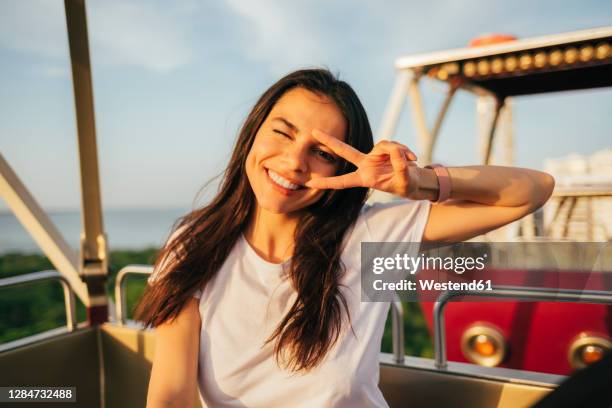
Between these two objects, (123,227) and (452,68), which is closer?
(452,68)

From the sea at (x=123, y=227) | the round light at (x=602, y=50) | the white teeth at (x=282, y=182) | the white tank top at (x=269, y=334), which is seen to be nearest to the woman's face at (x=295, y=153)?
the white teeth at (x=282, y=182)

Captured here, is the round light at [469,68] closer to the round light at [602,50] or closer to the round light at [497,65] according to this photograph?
the round light at [497,65]

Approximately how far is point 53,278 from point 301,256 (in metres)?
1.24

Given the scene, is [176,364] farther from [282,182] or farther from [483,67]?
[483,67]

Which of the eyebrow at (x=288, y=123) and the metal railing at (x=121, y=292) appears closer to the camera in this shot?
the eyebrow at (x=288, y=123)

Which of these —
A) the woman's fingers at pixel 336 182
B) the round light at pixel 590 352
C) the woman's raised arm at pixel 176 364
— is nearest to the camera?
the woman's fingers at pixel 336 182

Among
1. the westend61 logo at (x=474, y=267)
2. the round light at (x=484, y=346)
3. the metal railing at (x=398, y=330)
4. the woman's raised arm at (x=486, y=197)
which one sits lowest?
the round light at (x=484, y=346)

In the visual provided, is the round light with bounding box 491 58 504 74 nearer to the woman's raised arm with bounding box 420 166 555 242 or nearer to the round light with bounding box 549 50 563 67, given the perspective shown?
the round light with bounding box 549 50 563 67

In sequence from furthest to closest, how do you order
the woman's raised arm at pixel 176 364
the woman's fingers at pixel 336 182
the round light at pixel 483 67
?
1. the round light at pixel 483 67
2. the woman's raised arm at pixel 176 364
3. the woman's fingers at pixel 336 182

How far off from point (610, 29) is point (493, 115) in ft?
4.37

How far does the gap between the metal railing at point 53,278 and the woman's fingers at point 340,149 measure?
4.54ft

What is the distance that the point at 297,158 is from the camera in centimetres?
126

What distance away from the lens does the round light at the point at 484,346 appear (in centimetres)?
237

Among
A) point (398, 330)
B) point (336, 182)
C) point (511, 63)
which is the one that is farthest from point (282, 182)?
point (511, 63)
